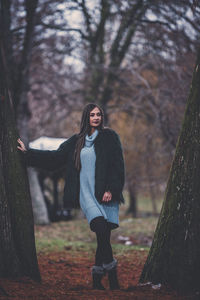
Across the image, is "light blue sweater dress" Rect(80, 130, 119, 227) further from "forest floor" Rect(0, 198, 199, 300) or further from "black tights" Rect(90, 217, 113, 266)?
"forest floor" Rect(0, 198, 199, 300)

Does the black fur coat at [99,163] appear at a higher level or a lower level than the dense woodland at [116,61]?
lower

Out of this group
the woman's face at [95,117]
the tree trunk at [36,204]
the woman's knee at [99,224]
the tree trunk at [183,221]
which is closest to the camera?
the tree trunk at [183,221]

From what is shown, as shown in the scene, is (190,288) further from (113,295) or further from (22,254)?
(22,254)

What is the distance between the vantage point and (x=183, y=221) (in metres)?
3.36

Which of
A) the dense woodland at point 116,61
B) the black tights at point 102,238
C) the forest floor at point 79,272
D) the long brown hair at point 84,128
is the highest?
the dense woodland at point 116,61

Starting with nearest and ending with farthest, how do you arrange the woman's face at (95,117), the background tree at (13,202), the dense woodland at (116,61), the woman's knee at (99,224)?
the background tree at (13,202), the woman's knee at (99,224), the woman's face at (95,117), the dense woodland at (116,61)

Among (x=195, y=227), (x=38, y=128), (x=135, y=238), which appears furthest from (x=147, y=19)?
(x=38, y=128)

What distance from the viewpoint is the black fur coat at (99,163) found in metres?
3.91

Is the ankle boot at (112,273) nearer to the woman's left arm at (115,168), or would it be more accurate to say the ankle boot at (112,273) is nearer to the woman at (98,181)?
the woman at (98,181)

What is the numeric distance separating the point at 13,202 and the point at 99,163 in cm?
102

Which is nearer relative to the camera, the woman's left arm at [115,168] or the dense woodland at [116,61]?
the woman's left arm at [115,168]

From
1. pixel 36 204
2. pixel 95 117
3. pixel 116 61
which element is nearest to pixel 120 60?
pixel 116 61

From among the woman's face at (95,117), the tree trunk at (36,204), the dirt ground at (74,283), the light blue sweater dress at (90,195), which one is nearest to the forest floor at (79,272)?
the dirt ground at (74,283)

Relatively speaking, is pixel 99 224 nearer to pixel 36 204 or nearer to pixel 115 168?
pixel 115 168
